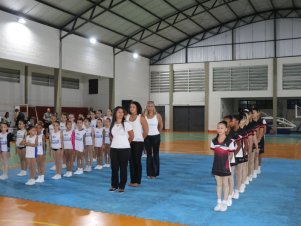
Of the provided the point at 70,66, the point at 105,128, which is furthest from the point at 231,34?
the point at 105,128

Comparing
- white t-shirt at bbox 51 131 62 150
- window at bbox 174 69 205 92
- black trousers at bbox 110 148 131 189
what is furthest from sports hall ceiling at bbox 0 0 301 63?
black trousers at bbox 110 148 131 189

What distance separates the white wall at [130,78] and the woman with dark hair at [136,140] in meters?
18.6

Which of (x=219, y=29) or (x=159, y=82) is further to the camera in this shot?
(x=159, y=82)

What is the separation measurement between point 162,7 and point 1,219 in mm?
18826

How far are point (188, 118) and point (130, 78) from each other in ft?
21.0

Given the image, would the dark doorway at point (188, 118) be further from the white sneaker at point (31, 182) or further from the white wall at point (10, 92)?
the white sneaker at point (31, 182)

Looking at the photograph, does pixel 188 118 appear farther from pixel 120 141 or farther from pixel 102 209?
pixel 102 209

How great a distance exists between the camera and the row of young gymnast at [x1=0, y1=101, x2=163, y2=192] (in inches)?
258

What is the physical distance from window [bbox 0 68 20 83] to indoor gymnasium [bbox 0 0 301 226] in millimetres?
84

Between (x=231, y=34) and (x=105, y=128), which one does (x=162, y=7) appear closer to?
(x=231, y=34)

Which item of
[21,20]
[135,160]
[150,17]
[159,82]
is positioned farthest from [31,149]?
[159,82]

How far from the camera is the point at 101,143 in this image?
9.41m

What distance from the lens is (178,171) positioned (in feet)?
29.9

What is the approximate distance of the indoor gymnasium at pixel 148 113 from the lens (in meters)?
5.55
